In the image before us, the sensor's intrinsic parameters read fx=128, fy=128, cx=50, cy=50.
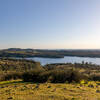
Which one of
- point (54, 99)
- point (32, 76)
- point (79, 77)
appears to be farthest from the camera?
point (32, 76)

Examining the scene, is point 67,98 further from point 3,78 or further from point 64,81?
point 3,78

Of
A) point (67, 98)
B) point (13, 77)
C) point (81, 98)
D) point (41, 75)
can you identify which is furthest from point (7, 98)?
point (13, 77)

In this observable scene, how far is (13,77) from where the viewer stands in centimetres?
1029

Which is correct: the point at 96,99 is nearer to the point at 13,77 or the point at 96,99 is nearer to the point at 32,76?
the point at 32,76

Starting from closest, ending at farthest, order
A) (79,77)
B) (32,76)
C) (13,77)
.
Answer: (79,77) → (32,76) → (13,77)

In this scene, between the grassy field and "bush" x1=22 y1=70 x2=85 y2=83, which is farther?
"bush" x1=22 y1=70 x2=85 y2=83

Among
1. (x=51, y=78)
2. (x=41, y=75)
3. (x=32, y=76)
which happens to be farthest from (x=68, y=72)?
(x=32, y=76)

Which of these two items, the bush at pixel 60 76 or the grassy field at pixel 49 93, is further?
the bush at pixel 60 76

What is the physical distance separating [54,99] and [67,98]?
477mm

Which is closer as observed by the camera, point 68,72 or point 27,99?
point 27,99

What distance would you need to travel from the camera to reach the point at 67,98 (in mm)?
4617

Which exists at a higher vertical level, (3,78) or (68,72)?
(68,72)

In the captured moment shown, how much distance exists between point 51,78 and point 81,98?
440cm

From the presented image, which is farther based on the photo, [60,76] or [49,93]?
[60,76]
